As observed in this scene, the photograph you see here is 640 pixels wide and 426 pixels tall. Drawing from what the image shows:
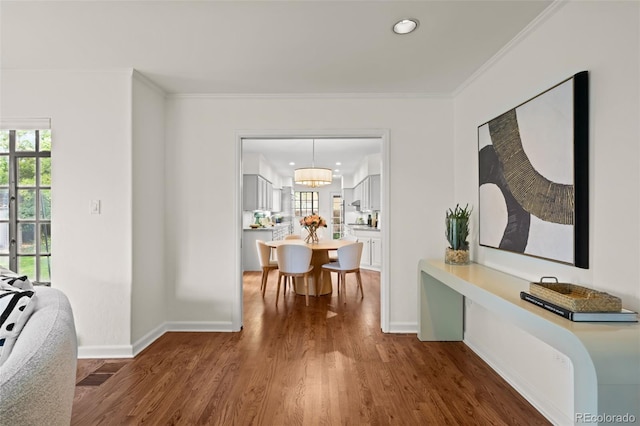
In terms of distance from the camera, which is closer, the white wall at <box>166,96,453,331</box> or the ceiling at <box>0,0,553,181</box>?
the ceiling at <box>0,0,553,181</box>

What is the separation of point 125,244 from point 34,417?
193 cm

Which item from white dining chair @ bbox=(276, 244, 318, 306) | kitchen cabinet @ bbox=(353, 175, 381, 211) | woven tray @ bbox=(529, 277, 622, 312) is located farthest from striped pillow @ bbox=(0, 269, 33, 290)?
kitchen cabinet @ bbox=(353, 175, 381, 211)

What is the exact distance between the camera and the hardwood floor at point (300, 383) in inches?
76.1

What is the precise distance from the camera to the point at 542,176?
1.92 m

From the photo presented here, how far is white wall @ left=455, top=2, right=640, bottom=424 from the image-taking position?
144 cm

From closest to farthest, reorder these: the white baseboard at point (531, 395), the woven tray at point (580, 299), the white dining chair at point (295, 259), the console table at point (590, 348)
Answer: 1. the console table at point (590, 348)
2. the woven tray at point (580, 299)
3. the white baseboard at point (531, 395)
4. the white dining chair at point (295, 259)

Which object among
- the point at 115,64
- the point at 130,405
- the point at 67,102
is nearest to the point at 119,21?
the point at 115,64

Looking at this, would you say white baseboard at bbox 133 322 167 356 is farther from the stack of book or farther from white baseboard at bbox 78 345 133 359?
the stack of book

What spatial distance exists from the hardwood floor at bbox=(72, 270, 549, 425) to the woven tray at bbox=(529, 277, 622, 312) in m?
0.93

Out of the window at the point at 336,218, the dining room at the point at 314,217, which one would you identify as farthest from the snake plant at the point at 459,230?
the window at the point at 336,218

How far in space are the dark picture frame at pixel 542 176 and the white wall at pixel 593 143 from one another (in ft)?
0.17

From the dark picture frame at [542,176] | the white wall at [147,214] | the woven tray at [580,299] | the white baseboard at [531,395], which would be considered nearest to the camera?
the woven tray at [580,299]

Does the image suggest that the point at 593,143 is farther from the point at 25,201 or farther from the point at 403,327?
the point at 25,201

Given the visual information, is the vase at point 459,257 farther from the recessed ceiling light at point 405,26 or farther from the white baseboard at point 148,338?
the white baseboard at point 148,338
